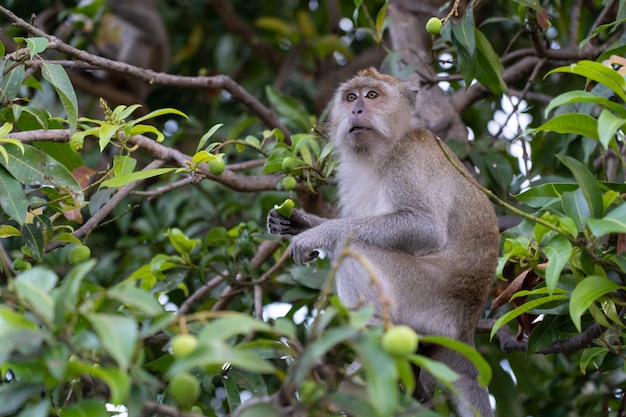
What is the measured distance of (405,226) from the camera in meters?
5.75

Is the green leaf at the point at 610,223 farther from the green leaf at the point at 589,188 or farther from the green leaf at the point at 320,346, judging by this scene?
the green leaf at the point at 320,346

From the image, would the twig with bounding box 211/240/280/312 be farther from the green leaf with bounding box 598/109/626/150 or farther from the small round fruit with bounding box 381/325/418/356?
the small round fruit with bounding box 381/325/418/356

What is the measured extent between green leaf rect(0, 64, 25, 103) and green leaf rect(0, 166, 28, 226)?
690mm

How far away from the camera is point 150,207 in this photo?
8.32 meters

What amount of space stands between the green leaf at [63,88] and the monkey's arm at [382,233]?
178cm

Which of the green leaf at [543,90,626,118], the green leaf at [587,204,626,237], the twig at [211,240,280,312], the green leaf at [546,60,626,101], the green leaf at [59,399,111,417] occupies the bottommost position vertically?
the twig at [211,240,280,312]

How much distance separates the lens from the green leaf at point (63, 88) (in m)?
4.58

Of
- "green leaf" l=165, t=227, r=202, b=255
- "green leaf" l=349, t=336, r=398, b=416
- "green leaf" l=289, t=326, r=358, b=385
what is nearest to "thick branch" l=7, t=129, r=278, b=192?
"green leaf" l=165, t=227, r=202, b=255

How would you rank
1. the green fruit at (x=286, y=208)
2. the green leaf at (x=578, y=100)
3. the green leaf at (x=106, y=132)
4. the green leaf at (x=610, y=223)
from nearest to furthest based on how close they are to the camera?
the green leaf at (x=610, y=223)
the green leaf at (x=578, y=100)
the green leaf at (x=106, y=132)
the green fruit at (x=286, y=208)

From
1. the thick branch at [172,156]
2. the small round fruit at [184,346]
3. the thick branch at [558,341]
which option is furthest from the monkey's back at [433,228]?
the small round fruit at [184,346]

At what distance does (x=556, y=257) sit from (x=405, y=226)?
84.9 inches

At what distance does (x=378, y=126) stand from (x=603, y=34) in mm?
2773

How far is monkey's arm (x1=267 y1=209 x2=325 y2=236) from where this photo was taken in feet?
19.2

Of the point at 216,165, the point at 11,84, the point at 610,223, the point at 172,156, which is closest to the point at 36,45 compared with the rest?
the point at 11,84
